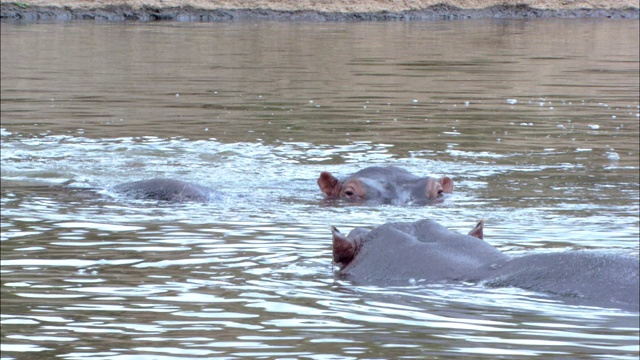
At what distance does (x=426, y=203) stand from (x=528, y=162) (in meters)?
2.55

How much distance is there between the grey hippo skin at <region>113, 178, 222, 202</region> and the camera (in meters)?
9.45

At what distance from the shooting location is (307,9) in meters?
42.0

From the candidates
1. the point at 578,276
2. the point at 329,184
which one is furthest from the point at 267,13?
the point at 578,276

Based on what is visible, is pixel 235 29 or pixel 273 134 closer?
pixel 273 134

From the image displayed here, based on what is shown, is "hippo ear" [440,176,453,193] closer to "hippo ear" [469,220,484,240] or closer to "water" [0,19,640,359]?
"water" [0,19,640,359]

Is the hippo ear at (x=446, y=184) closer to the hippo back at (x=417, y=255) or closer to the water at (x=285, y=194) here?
the water at (x=285, y=194)

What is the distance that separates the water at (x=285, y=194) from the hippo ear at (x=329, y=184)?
0.18 m

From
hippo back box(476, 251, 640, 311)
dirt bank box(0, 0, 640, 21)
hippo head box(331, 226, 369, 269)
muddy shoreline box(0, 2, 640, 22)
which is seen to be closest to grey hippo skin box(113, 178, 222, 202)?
hippo head box(331, 226, 369, 269)

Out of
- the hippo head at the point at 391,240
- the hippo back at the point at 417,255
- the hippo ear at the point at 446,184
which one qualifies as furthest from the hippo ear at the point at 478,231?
the hippo ear at the point at 446,184

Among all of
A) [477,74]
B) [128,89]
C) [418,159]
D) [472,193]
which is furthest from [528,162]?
[477,74]

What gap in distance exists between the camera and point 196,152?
489 inches

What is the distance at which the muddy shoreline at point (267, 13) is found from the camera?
39.2 meters

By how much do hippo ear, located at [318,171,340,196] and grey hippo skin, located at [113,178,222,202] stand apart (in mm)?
730

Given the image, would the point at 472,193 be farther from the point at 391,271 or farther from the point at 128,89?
the point at 128,89
